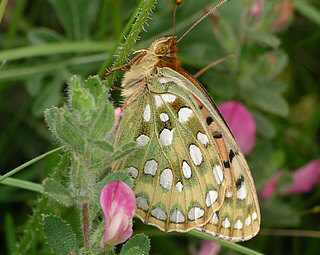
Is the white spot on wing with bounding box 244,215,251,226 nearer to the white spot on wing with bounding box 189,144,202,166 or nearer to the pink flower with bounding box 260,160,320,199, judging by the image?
the white spot on wing with bounding box 189,144,202,166

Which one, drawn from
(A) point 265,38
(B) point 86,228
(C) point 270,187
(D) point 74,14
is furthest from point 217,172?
(D) point 74,14

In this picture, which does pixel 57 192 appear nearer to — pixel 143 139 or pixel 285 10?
pixel 143 139

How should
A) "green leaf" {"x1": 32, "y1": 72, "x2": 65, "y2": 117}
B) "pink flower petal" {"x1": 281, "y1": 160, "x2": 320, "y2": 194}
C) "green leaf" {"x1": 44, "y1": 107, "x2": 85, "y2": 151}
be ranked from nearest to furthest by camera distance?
"green leaf" {"x1": 44, "y1": 107, "x2": 85, "y2": 151}, "green leaf" {"x1": 32, "y1": 72, "x2": 65, "y2": 117}, "pink flower petal" {"x1": 281, "y1": 160, "x2": 320, "y2": 194}

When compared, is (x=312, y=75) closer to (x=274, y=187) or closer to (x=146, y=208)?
(x=274, y=187)

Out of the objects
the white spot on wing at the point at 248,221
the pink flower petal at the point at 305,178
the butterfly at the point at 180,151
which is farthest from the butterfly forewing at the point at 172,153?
the pink flower petal at the point at 305,178

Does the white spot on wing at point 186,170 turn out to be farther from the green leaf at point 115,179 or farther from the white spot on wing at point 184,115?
the green leaf at point 115,179

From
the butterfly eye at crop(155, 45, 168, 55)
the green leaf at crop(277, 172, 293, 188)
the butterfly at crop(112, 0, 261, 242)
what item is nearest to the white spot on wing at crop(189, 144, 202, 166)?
the butterfly at crop(112, 0, 261, 242)
